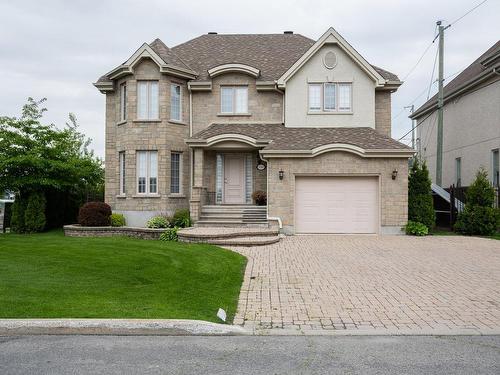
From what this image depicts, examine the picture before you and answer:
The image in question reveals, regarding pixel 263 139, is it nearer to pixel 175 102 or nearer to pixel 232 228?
pixel 232 228

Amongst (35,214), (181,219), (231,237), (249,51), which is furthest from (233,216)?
(249,51)

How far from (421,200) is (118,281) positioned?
524 inches

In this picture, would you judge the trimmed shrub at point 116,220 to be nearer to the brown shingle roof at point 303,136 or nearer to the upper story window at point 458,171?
the brown shingle roof at point 303,136

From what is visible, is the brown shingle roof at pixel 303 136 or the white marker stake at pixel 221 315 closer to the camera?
the white marker stake at pixel 221 315

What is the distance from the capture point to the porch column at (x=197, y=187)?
17.7 m

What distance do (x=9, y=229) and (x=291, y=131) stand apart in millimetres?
13328

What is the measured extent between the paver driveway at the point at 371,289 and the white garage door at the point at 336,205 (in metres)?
3.55

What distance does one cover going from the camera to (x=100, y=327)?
219 inches

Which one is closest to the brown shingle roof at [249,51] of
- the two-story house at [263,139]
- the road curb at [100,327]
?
the two-story house at [263,139]

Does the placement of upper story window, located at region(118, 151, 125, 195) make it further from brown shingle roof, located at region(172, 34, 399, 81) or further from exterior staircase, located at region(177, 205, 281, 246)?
brown shingle roof, located at region(172, 34, 399, 81)

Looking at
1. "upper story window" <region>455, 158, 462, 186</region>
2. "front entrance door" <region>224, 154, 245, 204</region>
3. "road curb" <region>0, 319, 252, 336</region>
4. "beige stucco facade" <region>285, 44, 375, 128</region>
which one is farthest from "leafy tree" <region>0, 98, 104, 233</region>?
"upper story window" <region>455, 158, 462, 186</region>

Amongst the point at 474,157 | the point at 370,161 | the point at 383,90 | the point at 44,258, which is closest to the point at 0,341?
the point at 44,258

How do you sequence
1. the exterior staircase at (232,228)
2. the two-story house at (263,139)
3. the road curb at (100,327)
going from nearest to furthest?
the road curb at (100,327)
the exterior staircase at (232,228)
the two-story house at (263,139)

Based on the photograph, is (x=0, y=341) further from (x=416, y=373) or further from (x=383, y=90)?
(x=383, y=90)
